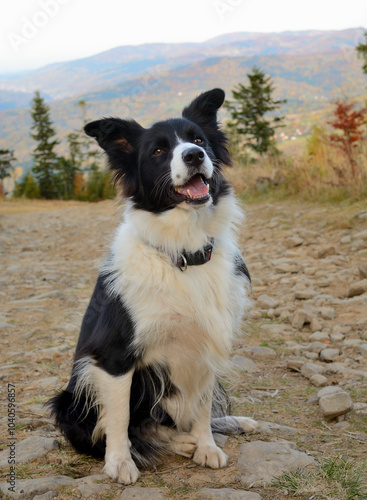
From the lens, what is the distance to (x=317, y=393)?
3.47 m

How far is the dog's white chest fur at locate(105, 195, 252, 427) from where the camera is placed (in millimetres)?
2584

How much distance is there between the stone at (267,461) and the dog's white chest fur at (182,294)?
42 cm

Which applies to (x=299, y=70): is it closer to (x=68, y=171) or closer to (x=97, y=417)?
(x=68, y=171)

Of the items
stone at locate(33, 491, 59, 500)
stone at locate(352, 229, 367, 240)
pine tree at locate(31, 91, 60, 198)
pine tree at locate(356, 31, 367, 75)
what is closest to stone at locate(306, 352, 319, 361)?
stone at locate(33, 491, 59, 500)

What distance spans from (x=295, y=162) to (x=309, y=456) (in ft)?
33.6

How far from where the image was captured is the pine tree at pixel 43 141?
1826 inches

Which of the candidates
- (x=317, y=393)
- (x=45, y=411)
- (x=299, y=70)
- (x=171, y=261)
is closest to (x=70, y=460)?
(x=45, y=411)

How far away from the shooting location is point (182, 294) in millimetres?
2646

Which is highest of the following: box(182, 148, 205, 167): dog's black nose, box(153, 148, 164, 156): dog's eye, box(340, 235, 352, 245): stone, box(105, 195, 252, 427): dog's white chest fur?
box(153, 148, 164, 156): dog's eye

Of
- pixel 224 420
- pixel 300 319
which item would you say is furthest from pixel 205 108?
pixel 300 319

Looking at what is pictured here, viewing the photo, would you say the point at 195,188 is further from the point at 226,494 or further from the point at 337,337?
the point at 337,337

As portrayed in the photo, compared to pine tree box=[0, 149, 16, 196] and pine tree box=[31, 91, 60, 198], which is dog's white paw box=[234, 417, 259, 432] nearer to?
pine tree box=[31, 91, 60, 198]

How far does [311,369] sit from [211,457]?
1568 millimetres

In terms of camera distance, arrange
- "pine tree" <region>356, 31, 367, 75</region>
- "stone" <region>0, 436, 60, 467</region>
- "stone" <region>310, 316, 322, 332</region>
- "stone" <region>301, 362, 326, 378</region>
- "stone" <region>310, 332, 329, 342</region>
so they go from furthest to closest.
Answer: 1. "pine tree" <region>356, 31, 367, 75</region>
2. "stone" <region>310, 316, 322, 332</region>
3. "stone" <region>310, 332, 329, 342</region>
4. "stone" <region>301, 362, 326, 378</region>
5. "stone" <region>0, 436, 60, 467</region>
